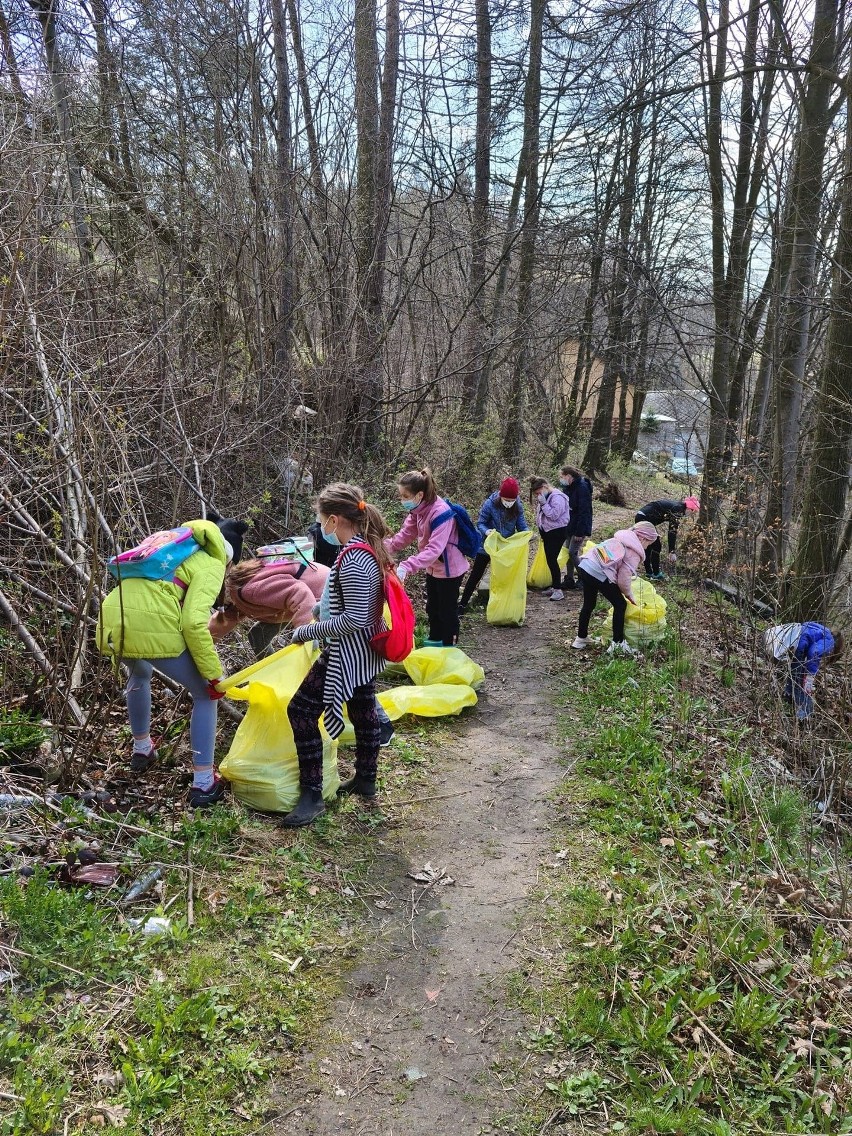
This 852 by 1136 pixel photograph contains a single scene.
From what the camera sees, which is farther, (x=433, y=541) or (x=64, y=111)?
(x=64, y=111)

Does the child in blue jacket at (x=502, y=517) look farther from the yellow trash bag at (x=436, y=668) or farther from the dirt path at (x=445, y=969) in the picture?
the dirt path at (x=445, y=969)

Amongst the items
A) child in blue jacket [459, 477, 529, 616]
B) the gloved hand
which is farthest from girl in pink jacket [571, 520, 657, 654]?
the gloved hand

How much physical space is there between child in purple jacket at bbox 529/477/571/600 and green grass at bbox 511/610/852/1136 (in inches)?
173

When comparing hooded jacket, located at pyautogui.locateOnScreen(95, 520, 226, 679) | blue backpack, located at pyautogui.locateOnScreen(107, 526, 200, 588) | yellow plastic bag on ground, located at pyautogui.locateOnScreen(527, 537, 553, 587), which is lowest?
yellow plastic bag on ground, located at pyautogui.locateOnScreen(527, 537, 553, 587)

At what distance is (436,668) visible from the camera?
602 cm

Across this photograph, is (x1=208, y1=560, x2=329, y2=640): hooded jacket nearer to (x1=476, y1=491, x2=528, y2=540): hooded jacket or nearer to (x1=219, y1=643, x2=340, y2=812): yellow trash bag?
(x1=219, y1=643, x2=340, y2=812): yellow trash bag

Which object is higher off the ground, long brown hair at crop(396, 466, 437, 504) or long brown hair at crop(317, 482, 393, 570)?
long brown hair at crop(317, 482, 393, 570)

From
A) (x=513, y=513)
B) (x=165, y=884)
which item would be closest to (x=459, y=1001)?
(x=165, y=884)

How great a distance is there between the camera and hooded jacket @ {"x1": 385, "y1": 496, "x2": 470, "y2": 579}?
6223 mm

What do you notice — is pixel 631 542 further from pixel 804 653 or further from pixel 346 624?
pixel 346 624

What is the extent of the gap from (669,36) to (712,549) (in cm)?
504

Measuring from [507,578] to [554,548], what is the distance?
169cm

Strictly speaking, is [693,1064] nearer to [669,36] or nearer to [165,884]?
[165,884]

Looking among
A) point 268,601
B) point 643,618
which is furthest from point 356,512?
point 643,618
